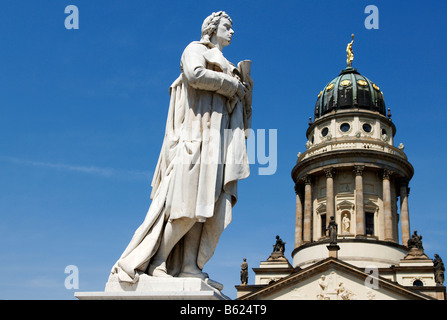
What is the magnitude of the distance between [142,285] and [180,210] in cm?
80

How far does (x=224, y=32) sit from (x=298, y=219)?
58.9 meters

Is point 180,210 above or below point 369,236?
below

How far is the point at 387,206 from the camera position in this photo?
60.5 m

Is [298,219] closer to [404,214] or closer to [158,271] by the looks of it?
[404,214]

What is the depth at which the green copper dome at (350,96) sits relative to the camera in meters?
67.0

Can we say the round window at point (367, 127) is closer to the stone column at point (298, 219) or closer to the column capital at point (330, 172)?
the column capital at point (330, 172)

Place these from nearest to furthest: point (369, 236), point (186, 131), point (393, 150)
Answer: point (186, 131) < point (369, 236) < point (393, 150)

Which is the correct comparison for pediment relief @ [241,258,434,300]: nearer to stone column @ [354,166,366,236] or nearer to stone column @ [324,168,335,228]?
stone column @ [354,166,366,236]

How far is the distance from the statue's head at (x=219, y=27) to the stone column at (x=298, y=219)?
57.3m

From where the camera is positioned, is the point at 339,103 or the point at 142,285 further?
the point at 339,103

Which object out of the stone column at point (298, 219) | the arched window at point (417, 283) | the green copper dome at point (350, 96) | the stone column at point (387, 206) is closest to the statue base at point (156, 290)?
the arched window at point (417, 283)
